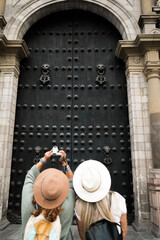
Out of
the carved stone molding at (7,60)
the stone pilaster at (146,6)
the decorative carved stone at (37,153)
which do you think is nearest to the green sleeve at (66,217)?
the decorative carved stone at (37,153)

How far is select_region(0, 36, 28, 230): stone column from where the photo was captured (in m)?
4.36

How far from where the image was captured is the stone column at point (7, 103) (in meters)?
4.36

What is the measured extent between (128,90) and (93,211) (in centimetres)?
390

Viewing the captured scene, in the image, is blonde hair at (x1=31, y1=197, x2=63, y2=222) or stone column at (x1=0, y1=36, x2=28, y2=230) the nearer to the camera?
blonde hair at (x1=31, y1=197, x2=63, y2=222)

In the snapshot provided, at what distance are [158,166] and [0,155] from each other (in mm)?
3524

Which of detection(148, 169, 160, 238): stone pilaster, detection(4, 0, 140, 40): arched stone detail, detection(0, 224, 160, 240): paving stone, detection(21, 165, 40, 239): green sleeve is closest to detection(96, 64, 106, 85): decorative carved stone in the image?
detection(4, 0, 140, 40): arched stone detail

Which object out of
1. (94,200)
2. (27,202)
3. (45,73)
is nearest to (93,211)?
(94,200)

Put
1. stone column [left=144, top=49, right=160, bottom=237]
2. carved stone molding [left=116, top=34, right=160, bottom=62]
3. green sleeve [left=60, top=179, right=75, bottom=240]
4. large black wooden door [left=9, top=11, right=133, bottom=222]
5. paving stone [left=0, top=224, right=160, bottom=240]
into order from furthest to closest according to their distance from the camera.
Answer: large black wooden door [left=9, top=11, right=133, bottom=222]
carved stone molding [left=116, top=34, right=160, bottom=62]
stone column [left=144, top=49, right=160, bottom=237]
paving stone [left=0, top=224, right=160, bottom=240]
green sleeve [left=60, top=179, right=75, bottom=240]

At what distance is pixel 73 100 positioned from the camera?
5301 mm

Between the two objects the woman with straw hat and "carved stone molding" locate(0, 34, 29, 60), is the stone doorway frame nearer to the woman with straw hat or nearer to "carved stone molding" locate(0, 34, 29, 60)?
"carved stone molding" locate(0, 34, 29, 60)

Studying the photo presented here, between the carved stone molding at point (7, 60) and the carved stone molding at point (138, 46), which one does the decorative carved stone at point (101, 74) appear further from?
the carved stone molding at point (7, 60)

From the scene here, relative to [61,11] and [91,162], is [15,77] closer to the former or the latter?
[61,11]

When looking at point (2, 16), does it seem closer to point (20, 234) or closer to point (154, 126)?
point (154, 126)

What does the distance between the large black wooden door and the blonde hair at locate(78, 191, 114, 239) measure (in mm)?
3100
